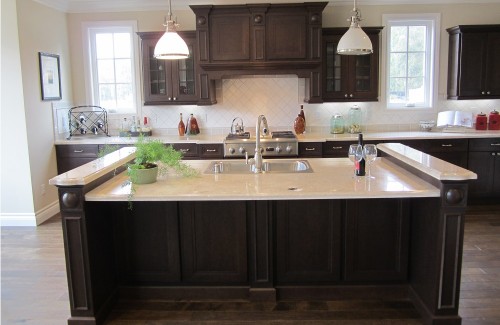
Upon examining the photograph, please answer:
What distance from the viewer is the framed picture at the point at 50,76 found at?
5.25 m

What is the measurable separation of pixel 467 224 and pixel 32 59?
5.07 meters

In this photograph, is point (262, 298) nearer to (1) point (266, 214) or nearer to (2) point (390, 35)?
(1) point (266, 214)

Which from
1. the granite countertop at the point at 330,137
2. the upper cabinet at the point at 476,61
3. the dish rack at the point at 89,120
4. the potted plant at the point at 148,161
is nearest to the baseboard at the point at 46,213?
the granite countertop at the point at 330,137

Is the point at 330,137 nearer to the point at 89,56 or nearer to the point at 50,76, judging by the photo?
the point at 89,56

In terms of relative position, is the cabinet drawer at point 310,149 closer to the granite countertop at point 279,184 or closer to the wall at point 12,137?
the granite countertop at point 279,184

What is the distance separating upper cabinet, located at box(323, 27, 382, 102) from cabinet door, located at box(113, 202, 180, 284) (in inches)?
127

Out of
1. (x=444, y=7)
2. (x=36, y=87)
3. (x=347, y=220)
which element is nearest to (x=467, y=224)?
(x=347, y=220)

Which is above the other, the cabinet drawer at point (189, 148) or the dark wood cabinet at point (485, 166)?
the cabinet drawer at point (189, 148)

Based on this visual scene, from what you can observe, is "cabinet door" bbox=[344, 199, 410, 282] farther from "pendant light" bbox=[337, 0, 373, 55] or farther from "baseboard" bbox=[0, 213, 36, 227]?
"baseboard" bbox=[0, 213, 36, 227]

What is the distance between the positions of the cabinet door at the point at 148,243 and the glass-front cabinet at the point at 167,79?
111 inches

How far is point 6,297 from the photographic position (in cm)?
335

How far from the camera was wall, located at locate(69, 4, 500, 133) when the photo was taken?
19.1ft

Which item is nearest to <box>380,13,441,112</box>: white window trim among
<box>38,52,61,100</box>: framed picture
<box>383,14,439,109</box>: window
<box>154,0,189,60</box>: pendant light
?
<box>383,14,439,109</box>: window

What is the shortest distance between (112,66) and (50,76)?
0.89m
